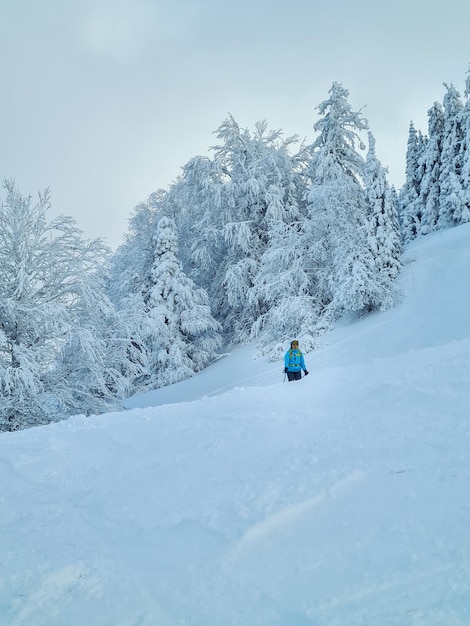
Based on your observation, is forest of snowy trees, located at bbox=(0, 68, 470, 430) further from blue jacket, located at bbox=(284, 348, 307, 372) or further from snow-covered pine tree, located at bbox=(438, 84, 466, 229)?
blue jacket, located at bbox=(284, 348, 307, 372)

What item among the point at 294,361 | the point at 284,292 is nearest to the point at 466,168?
the point at 284,292

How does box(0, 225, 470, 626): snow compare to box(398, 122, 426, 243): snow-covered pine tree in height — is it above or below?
below

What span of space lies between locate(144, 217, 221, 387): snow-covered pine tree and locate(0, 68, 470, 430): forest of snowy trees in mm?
64

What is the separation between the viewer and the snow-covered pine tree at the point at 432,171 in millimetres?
32312

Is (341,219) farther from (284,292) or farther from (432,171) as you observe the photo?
(432,171)

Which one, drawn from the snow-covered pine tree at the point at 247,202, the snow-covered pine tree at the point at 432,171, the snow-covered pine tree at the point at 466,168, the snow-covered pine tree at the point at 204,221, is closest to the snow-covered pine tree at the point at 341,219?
the snow-covered pine tree at the point at 247,202

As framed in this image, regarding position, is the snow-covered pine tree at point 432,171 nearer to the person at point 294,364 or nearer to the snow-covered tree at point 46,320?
the person at point 294,364

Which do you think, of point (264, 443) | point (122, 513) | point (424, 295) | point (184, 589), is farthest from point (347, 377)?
point (424, 295)

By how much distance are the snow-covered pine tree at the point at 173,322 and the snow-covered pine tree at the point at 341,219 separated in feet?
19.4

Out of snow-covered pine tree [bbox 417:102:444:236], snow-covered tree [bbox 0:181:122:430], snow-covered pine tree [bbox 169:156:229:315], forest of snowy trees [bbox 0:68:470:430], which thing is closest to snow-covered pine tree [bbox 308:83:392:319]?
forest of snowy trees [bbox 0:68:470:430]

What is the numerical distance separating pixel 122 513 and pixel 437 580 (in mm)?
2249

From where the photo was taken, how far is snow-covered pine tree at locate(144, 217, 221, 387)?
18094mm

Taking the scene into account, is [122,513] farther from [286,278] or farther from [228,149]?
[228,149]

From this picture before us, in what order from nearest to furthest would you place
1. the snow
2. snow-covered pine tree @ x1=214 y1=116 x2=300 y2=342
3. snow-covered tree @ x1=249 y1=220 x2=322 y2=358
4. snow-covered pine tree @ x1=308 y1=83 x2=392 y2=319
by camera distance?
the snow < snow-covered pine tree @ x1=308 y1=83 x2=392 y2=319 < snow-covered tree @ x1=249 y1=220 x2=322 y2=358 < snow-covered pine tree @ x1=214 y1=116 x2=300 y2=342
